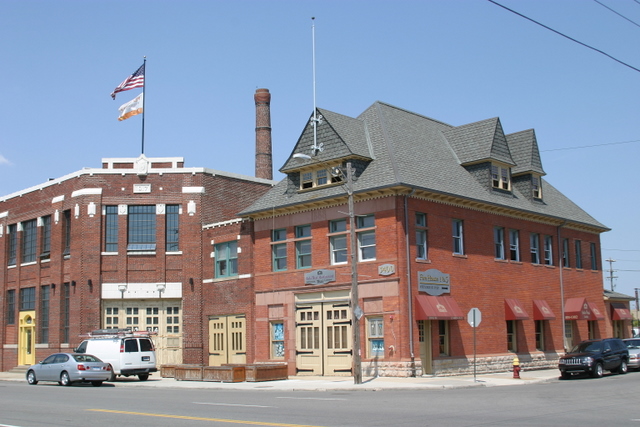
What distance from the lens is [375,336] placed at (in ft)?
97.7

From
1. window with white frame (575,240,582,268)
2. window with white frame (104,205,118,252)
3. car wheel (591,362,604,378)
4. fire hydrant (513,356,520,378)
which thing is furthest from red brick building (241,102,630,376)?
window with white frame (104,205,118,252)

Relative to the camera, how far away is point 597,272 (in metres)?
42.9

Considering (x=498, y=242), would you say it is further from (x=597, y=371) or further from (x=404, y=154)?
(x=597, y=371)

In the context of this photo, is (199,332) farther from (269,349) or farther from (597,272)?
(597,272)

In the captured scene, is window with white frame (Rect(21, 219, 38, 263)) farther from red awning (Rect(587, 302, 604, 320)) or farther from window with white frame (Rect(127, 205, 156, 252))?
red awning (Rect(587, 302, 604, 320))

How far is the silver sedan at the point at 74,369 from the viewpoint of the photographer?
28.9 m

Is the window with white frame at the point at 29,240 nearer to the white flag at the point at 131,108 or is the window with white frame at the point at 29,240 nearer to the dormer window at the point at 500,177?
the white flag at the point at 131,108

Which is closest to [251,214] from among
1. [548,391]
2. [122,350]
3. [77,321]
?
[122,350]

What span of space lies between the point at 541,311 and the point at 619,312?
10830 millimetres

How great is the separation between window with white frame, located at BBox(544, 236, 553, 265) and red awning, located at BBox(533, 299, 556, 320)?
276 centimetres

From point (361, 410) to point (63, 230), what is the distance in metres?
29.2

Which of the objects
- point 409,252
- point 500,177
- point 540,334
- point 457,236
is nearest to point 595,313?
point 540,334

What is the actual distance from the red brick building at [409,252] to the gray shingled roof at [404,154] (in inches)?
3.2

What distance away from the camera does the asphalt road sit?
13.9 metres
